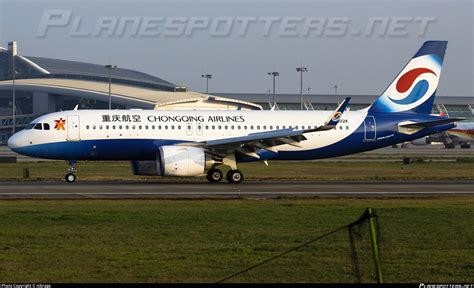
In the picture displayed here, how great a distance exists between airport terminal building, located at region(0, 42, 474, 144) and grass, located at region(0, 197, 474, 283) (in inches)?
3440

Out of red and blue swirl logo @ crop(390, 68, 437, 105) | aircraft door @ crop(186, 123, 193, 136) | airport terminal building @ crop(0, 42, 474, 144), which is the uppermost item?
airport terminal building @ crop(0, 42, 474, 144)

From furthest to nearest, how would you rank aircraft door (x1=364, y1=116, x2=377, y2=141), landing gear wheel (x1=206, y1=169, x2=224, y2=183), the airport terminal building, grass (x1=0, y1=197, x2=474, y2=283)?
the airport terminal building, aircraft door (x1=364, y1=116, x2=377, y2=141), landing gear wheel (x1=206, y1=169, x2=224, y2=183), grass (x1=0, y1=197, x2=474, y2=283)

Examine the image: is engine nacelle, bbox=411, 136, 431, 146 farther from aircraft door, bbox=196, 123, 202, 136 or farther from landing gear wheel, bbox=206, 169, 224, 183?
landing gear wheel, bbox=206, 169, 224, 183

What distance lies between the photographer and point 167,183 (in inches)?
1596

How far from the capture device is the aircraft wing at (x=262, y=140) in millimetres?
39469

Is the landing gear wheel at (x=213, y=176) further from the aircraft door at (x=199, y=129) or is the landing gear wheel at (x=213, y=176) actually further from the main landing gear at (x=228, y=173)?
the aircraft door at (x=199, y=129)

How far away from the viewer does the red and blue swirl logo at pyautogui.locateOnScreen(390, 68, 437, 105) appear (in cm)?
4625

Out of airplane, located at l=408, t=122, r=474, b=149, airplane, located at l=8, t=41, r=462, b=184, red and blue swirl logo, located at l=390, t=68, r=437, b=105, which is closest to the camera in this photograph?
airplane, located at l=8, t=41, r=462, b=184

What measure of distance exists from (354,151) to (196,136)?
8591mm

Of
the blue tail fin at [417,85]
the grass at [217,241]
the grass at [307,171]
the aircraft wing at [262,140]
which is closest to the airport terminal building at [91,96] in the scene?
the grass at [307,171]

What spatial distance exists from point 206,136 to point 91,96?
297 feet

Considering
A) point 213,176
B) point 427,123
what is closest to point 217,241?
point 213,176

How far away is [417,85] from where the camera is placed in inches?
1834

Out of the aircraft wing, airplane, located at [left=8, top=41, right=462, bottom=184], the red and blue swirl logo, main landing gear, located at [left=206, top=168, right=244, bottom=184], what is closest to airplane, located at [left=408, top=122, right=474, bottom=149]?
the red and blue swirl logo
